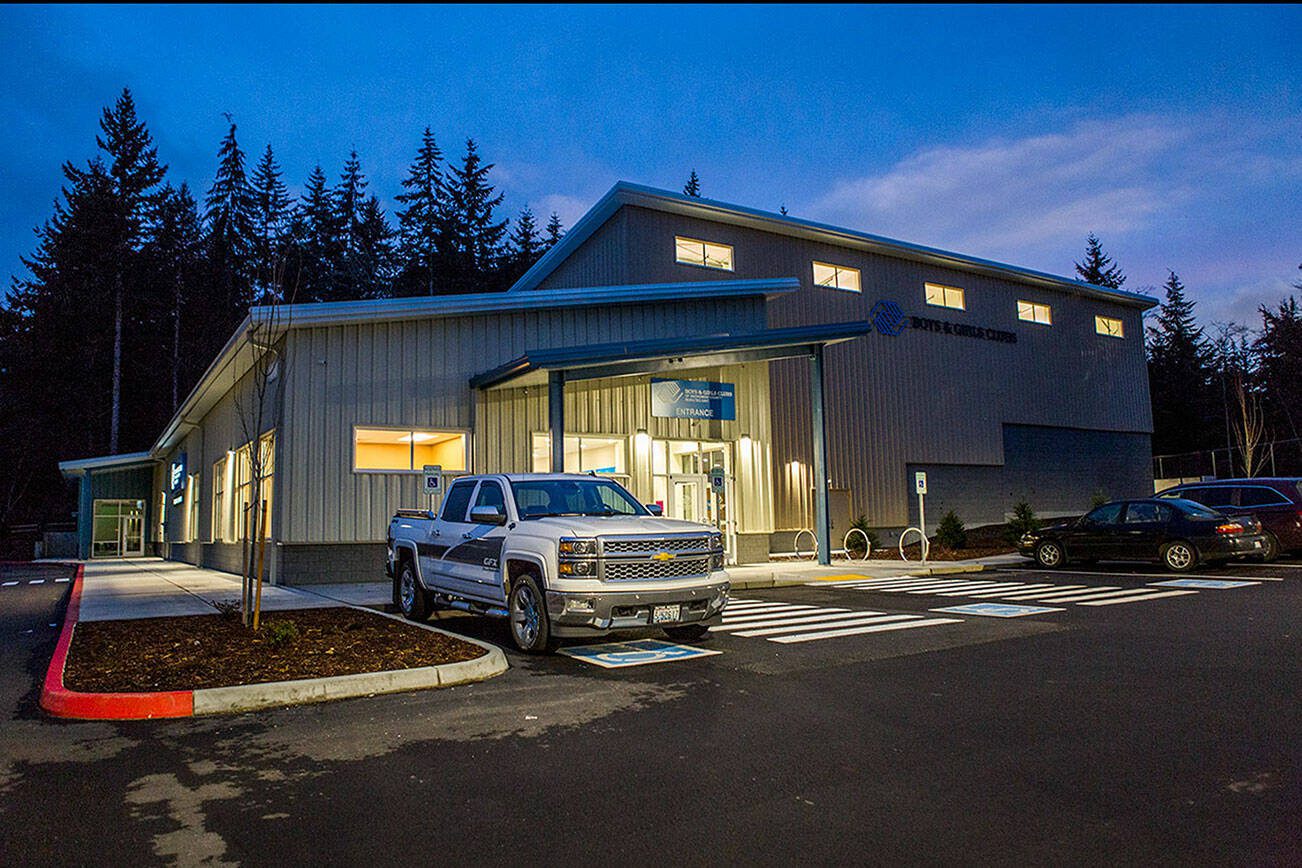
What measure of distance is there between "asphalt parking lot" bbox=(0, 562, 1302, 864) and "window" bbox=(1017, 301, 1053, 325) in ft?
91.4

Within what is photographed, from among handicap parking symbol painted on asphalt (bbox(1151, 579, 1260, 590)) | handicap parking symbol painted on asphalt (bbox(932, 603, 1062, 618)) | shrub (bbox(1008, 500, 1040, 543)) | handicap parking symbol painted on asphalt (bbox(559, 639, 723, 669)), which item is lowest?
handicap parking symbol painted on asphalt (bbox(1151, 579, 1260, 590))

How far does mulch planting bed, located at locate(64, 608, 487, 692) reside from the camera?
295 inches

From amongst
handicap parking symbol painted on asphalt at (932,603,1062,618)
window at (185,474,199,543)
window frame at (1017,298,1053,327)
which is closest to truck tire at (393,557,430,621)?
handicap parking symbol painted on asphalt at (932,603,1062,618)

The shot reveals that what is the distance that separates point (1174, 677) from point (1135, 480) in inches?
1358

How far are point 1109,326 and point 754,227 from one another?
19.5m

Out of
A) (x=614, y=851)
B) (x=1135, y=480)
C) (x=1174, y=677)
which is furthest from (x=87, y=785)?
(x=1135, y=480)

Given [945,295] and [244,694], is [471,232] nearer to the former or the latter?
[945,295]

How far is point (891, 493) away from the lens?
96.8 ft

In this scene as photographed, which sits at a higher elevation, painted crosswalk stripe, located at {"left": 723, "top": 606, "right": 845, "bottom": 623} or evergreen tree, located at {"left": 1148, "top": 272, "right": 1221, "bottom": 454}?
evergreen tree, located at {"left": 1148, "top": 272, "right": 1221, "bottom": 454}

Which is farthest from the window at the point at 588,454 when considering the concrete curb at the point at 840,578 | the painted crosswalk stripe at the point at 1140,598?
the painted crosswalk stripe at the point at 1140,598

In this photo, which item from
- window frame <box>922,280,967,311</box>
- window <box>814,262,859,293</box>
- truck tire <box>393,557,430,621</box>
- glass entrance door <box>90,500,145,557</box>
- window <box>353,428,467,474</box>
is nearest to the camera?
truck tire <box>393,557,430,621</box>

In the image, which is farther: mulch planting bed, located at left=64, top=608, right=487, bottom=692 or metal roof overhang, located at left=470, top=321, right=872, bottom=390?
metal roof overhang, located at left=470, top=321, right=872, bottom=390

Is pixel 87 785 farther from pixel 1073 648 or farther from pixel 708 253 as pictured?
pixel 708 253

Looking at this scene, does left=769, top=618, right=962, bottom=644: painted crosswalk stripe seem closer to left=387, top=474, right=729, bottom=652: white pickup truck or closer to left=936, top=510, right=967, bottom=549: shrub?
left=387, top=474, right=729, bottom=652: white pickup truck
